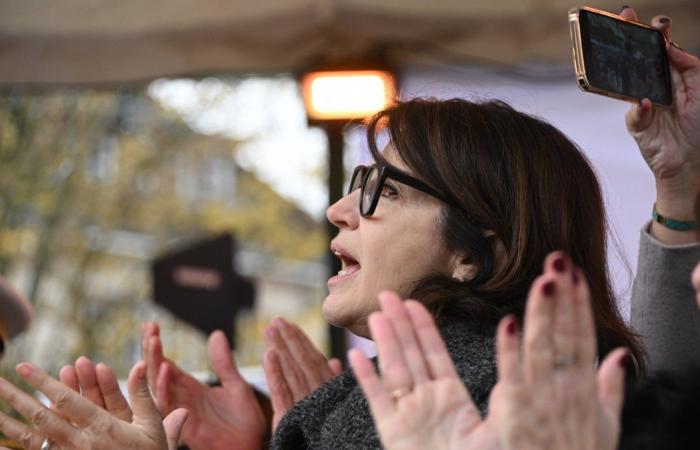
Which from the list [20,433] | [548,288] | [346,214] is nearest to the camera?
[548,288]

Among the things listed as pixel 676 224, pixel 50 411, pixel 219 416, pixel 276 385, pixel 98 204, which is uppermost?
pixel 676 224

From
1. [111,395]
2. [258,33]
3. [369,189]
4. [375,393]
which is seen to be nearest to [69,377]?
[111,395]

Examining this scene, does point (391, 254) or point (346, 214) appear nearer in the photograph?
point (391, 254)

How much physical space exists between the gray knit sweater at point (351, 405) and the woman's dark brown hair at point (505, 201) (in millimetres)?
114

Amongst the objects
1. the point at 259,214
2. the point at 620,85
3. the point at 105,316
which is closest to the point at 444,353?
the point at 620,85

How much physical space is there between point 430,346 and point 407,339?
0.10ft

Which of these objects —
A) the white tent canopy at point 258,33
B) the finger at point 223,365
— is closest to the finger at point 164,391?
the finger at point 223,365

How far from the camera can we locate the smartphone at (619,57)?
2.36 meters

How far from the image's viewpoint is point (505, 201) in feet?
8.48

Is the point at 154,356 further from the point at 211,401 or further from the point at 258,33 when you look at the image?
the point at 258,33

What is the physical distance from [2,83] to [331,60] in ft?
4.16

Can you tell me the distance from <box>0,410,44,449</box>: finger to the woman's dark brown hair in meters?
0.78

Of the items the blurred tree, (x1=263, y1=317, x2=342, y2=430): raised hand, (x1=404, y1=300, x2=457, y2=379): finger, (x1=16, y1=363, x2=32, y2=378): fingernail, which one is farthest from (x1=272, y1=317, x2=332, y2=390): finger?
the blurred tree

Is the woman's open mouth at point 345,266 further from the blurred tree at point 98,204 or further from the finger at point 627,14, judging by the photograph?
the blurred tree at point 98,204
